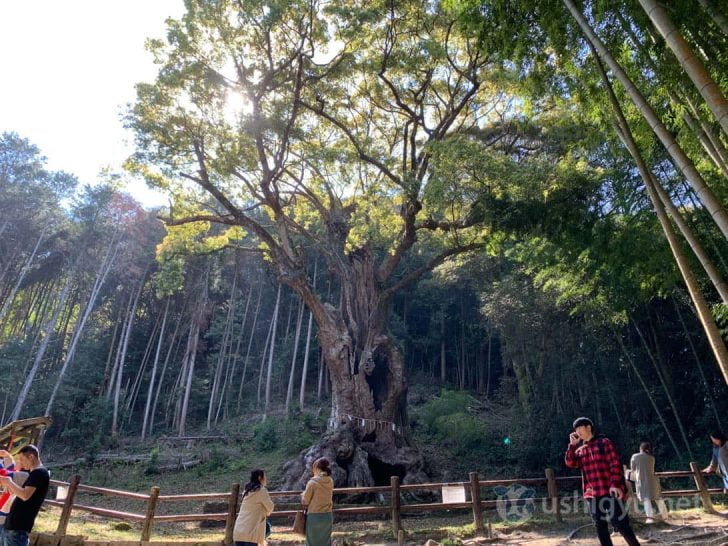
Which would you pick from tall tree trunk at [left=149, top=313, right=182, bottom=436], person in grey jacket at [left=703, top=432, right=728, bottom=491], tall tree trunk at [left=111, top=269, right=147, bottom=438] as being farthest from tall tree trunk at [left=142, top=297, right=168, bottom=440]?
person in grey jacket at [left=703, top=432, right=728, bottom=491]

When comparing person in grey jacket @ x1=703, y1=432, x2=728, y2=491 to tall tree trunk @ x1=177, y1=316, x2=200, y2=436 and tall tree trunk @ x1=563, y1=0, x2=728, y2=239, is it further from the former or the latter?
→ tall tree trunk @ x1=177, y1=316, x2=200, y2=436

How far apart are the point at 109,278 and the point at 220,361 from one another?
625cm

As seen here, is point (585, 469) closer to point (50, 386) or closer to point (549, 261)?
point (549, 261)

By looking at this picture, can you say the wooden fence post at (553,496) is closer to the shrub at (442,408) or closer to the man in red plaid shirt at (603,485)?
the man in red plaid shirt at (603,485)

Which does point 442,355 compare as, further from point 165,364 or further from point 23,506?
point 23,506

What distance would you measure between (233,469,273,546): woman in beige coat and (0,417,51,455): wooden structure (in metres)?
5.02

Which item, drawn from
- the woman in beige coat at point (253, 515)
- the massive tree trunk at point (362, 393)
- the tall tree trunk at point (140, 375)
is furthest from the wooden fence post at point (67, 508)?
the tall tree trunk at point (140, 375)

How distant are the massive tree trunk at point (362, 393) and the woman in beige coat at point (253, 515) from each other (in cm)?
550

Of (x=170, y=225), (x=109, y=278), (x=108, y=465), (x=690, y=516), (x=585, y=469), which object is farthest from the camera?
(x=109, y=278)

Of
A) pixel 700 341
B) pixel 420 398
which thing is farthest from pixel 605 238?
pixel 420 398

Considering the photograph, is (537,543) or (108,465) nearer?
(537,543)

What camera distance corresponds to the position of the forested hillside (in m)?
4.68

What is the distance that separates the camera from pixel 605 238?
6.88 m
